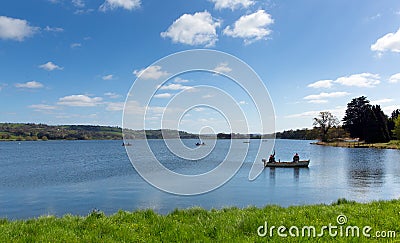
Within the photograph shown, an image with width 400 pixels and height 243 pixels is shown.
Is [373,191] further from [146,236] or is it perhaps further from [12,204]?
[12,204]

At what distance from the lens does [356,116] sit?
374 ft

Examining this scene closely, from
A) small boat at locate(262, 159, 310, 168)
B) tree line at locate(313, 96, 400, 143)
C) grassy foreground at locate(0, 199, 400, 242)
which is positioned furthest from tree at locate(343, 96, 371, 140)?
grassy foreground at locate(0, 199, 400, 242)

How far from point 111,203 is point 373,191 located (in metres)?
22.9

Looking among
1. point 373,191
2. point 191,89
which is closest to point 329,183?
point 373,191

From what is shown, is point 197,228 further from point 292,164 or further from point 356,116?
point 356,116

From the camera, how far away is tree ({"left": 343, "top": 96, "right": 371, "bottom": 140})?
364 ft

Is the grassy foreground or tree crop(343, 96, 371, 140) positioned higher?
tree crop(343, 96, 371, 140)

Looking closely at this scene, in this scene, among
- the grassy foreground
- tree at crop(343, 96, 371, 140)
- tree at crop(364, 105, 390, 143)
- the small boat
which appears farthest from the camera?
tree at crop(343, 96, 371, 140)

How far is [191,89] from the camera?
47.7 ft

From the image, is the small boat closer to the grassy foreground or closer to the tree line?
the grassy foreground

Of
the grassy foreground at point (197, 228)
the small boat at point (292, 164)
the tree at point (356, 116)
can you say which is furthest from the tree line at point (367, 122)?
the grassy foreground at point (197, 228)

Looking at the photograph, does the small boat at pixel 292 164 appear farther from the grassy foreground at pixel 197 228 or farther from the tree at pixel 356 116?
the tree at pixel 356 116

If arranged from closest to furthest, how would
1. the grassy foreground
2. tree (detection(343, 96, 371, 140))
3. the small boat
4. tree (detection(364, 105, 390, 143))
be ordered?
the grassy foreground → the small boat → tree (detection(364, 105, 390, 143)) → tree (detection(343, 96, 371, 140))

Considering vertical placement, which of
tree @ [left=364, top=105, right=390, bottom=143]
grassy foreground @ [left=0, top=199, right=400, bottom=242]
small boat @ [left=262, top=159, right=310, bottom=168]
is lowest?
small boat @ [left=262, top=159, right=310, bottom=168]
